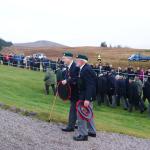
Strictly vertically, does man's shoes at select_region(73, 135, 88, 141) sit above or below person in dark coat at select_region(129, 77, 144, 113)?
above

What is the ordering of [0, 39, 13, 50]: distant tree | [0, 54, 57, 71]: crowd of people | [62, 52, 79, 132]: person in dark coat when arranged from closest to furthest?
[62, 52, 79, 132]: person in dark coat, [0, 54, 57, 71]: crowd of people, [0, 39, 13, 50]: distant tree

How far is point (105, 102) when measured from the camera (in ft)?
94.5

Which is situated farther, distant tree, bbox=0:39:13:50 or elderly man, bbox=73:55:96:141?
distant tree, bbox=0:39:13:50

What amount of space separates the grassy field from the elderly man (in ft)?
7.14

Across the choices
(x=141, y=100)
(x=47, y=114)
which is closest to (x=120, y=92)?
(x=141, y=100)

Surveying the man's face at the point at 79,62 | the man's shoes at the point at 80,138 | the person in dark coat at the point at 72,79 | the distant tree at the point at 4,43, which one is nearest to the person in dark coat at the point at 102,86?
the person in dark coat at the point at 72,79

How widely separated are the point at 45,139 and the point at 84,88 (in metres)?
1.67

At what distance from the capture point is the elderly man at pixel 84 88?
1308 centimetres

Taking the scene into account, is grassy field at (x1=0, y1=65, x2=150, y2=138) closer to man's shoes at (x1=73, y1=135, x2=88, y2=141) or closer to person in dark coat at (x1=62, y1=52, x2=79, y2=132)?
person in dark coat at (x1=62, y1=52, x2=79, y2=132)

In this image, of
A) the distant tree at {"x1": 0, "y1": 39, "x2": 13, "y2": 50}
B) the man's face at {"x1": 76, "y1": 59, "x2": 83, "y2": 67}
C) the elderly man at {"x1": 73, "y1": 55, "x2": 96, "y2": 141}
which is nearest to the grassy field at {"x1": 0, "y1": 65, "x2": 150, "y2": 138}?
the elderly man at {"x1": 73, "y1": 55, "x2": 96, "y2": 141}

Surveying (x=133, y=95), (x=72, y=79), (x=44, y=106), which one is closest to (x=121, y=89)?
(x=133, y=95)

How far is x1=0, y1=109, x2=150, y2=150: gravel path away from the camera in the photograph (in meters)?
12.1

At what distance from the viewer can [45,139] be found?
1284cm

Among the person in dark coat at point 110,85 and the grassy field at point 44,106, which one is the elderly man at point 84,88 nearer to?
the grassy field at point 44,106
